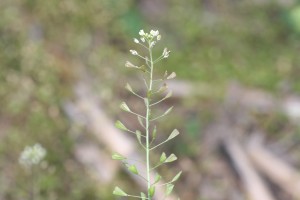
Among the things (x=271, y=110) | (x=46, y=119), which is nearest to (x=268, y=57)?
(x=271, y=110)

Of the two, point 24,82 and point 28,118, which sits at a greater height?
point 24,82

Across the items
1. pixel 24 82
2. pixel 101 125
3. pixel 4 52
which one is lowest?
pixel 101 125

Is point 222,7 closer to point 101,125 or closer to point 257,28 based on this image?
point 257,28

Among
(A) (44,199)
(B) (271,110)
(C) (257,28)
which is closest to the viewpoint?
(A) (44,199)

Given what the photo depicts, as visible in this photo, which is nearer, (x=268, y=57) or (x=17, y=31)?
(x=17, y=31)

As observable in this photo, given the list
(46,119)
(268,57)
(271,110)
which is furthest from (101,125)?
(268,57)

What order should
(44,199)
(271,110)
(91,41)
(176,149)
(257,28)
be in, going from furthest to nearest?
(257,28)
(91,41)
(271,110)
(176,149)
(44,199)

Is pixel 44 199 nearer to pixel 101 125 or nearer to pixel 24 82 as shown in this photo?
pixel 101 125
